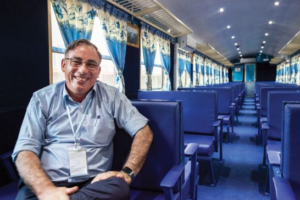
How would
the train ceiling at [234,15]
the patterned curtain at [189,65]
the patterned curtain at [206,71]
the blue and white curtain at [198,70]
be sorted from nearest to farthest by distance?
the train ceiling at [234,15] < the patterned curtain at [189,65] < the blue and white curtain at [198,70] < the patterned curtain at [206,71]

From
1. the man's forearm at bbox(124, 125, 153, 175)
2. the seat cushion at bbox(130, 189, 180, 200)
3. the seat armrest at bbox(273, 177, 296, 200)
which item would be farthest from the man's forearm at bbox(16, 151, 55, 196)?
the seat armrest at bbox(273, 177, 296, 200)

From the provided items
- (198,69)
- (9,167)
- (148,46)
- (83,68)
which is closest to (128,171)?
(83,68)

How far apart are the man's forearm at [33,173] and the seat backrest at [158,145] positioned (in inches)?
20.9

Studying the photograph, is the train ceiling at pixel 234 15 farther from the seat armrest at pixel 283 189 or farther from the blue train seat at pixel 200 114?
the seat armrest at pixel 283 189

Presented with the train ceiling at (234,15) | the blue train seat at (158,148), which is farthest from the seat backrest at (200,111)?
the train ceiling at (234,15)

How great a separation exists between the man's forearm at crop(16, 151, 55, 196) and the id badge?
154 millimetres

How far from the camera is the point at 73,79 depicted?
5.44 feet

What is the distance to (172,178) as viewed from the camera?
144 cm

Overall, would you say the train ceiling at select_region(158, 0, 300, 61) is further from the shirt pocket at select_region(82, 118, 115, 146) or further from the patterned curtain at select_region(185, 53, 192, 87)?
the shirt pocket at select_region(82, 118, 115, 146)

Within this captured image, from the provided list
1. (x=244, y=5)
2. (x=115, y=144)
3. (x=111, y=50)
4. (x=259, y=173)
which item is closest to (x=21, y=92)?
(x=115, y=144)

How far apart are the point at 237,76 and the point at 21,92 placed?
2527cm

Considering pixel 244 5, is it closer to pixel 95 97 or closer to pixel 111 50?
pixel 111 50

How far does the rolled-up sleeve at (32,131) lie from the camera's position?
56.9 inches

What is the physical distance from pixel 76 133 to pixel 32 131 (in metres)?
0.26
